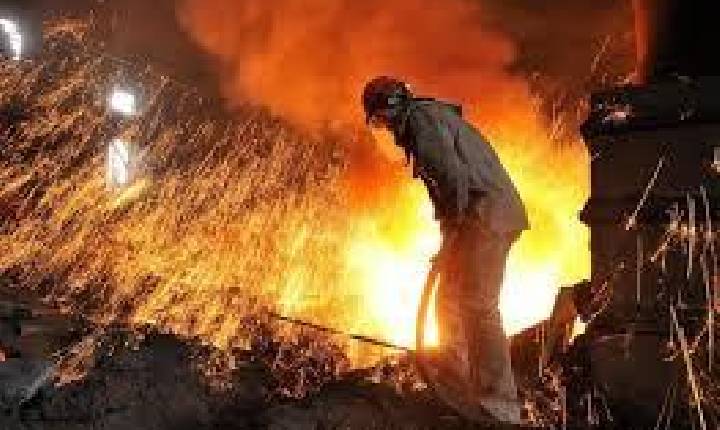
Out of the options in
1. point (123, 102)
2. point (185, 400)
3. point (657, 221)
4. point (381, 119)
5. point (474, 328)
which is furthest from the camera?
point (123, 102)

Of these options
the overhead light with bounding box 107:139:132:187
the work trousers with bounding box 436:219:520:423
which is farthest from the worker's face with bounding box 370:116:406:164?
the overhead light with bounding box 107:139:132:187

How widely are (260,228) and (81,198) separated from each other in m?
3.71

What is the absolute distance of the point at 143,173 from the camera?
2041 centimetres

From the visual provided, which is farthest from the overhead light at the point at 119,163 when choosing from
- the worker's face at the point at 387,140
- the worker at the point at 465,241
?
the worker at the point at 465,241

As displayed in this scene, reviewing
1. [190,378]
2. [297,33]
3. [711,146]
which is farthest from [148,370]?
[297,33]

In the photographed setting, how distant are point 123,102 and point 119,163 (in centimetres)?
135

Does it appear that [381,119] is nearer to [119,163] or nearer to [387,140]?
[387,140]

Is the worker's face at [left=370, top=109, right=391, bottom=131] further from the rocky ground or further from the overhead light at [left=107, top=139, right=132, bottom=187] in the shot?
the overhead light at [left=107, top=139, right=132, bottom=187]

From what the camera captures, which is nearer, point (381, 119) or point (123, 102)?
point (381, 119)

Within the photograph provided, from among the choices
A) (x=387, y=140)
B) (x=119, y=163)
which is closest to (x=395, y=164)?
(x=387, y=140)

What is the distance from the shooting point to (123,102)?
65.7 ft

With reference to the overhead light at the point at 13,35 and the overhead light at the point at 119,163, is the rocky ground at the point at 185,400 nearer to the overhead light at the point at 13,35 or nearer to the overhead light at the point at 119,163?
the overhead light at the point at 13,35

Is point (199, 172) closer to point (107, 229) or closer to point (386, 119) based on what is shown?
point (107, 229)

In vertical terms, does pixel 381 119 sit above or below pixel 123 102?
below
